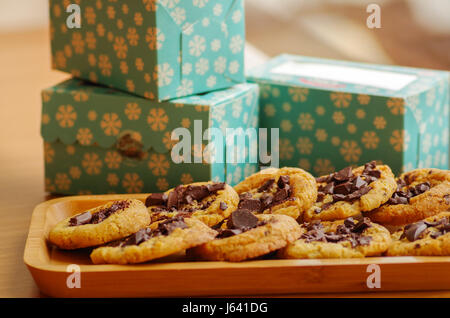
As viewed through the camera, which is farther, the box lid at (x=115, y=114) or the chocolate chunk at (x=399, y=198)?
the box lid at (x=115, y=114)

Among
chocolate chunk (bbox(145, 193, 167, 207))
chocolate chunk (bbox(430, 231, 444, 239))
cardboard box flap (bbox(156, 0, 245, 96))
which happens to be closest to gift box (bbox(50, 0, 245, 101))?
cardboard box flap (bbox(156, 0, 245, 96))

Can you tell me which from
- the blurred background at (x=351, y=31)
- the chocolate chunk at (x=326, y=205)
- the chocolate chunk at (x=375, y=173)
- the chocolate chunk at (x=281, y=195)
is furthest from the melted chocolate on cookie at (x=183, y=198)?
the blurred background at (x=351, y=31)

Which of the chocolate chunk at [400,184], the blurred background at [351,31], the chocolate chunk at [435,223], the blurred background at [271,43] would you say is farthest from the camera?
the blurred background at [351,31]

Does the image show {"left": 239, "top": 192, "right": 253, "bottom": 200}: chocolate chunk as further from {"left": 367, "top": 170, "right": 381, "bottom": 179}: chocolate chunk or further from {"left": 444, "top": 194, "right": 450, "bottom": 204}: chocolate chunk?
{"left": 444, "top": 194, "right": 450, "bottom": 204}: chocolate chunk

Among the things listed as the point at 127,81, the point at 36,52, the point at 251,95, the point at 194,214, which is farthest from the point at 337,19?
the point at 194,214

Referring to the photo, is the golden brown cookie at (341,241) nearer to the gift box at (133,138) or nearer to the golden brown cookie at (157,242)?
the golden brown cookie at (157,242)

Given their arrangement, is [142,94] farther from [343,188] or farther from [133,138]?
[343,188]

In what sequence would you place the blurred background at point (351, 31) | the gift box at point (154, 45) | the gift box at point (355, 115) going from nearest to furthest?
the gift box at point (154, 45) → the gift box at point (355, 115) → the blurred background at point (351, 31)
